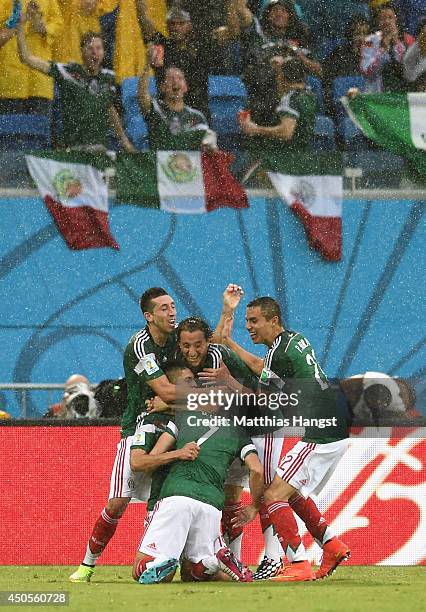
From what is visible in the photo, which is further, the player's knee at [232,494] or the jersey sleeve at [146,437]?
the player's knee at [232,494]

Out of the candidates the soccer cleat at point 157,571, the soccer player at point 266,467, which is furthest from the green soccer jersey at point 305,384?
the soccer cleat at point 157,571

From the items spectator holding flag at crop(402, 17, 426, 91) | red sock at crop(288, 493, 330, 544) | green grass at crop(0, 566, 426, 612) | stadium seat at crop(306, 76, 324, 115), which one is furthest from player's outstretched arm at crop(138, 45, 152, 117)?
red sock at crop(288, 493, 330, 544)

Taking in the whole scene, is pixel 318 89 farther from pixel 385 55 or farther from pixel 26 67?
pixel 26 67

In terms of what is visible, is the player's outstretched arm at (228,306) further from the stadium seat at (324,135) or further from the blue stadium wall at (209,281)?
the stadium seat at (324,135)

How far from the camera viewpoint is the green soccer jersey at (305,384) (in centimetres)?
639

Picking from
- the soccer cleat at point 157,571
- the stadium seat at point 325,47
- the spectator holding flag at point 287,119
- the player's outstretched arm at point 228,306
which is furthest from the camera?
the stadium seat at point 325,47

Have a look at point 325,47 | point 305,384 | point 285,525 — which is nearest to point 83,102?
point 325,47

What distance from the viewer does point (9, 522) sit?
7910 mm

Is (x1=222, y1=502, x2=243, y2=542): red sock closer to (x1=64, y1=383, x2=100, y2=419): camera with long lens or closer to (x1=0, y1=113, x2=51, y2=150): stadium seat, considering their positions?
(x1=64, y1=383, x2=100, y2=419): camera with long lens

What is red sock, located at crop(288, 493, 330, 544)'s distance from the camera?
6.45 meters

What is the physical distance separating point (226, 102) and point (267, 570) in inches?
275

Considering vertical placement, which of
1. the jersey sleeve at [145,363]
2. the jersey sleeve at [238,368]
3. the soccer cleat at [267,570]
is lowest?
the soccer cleat at [267,570]

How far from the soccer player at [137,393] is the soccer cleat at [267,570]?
0.71 metres

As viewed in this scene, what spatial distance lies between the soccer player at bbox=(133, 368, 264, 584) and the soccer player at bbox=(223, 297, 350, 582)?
0.47ft
